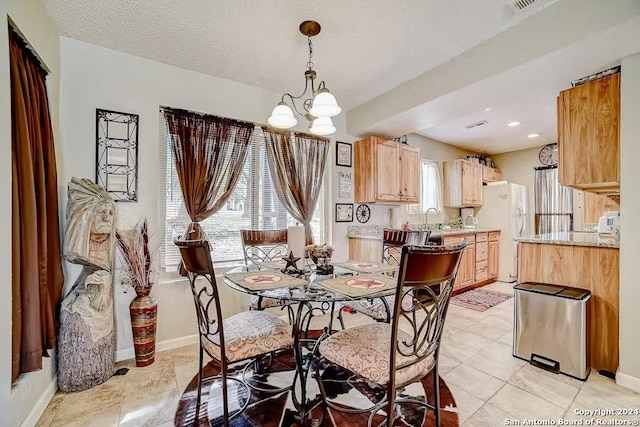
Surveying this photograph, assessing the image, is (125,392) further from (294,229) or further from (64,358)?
(294,229)

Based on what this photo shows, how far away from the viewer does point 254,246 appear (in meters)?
2.82

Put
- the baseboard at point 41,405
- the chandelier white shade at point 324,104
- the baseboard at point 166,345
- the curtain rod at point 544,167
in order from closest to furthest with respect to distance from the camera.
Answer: the baseboard at point 41,405
the chandelier white shade at point 324,104
the baseboard at point 166,345
the curtain rod at point 544,167

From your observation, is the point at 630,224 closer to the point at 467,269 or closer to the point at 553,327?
the point at 553,327

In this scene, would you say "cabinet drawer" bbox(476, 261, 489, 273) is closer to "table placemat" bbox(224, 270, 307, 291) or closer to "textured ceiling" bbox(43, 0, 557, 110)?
"textured ceiling" bbox(43, 0, 557, 110)

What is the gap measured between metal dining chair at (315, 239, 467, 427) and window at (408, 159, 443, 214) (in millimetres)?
3788

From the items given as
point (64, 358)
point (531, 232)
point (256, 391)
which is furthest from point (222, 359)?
point (531, 232)

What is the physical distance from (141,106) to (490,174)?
6031 millimetres

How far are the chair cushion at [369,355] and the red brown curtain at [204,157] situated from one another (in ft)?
5.78

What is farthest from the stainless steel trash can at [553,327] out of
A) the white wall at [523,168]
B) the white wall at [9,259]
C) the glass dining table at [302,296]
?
the white wall at [523,168]

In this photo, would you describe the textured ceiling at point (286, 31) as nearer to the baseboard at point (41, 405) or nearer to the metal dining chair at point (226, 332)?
the metal dining chair at point (226, 332)

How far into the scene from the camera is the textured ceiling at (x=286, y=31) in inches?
77.9

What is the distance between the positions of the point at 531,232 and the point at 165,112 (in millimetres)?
6574

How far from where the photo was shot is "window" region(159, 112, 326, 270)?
2734 millimetres

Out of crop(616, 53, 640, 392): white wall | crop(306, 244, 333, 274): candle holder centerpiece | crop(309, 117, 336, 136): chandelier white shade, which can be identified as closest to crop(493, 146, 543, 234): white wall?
crop(616, 53, 640, 392): white wall
